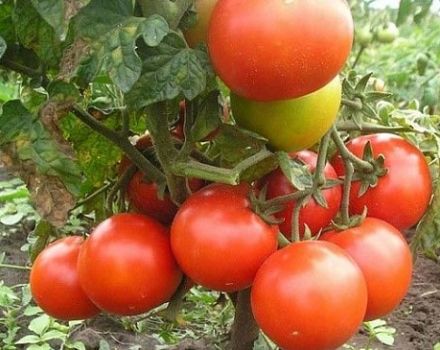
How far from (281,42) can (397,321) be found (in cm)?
130

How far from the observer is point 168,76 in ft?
2.68

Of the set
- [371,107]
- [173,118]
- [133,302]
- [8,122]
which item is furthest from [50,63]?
[371,107]

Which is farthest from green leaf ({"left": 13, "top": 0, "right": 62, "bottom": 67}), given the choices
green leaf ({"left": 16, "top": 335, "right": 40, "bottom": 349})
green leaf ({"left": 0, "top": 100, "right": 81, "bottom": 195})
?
green leaf ({"left": 16, "top": 335, "right": 40, "bottom": 349})

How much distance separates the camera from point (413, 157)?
105 cm

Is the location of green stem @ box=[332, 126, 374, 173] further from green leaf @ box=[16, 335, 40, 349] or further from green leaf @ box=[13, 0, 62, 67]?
green leaf @ box=[16, 335, 40, 349]

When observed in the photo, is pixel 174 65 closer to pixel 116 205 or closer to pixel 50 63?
pixel 50 63

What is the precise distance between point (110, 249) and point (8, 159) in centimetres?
16

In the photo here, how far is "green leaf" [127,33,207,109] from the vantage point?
2.68 ft

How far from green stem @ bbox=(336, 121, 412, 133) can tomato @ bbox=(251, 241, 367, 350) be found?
0.24 m

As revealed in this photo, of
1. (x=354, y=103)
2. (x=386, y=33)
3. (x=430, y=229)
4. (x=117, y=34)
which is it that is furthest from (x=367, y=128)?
(x=386, y=33)

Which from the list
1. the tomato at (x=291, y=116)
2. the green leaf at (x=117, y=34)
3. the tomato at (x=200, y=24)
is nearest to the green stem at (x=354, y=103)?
the tomato at (x=291, y=116)

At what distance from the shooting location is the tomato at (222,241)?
874 mm

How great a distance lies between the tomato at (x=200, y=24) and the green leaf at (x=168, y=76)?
6 centimetres

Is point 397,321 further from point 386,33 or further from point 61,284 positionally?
point 386,33
